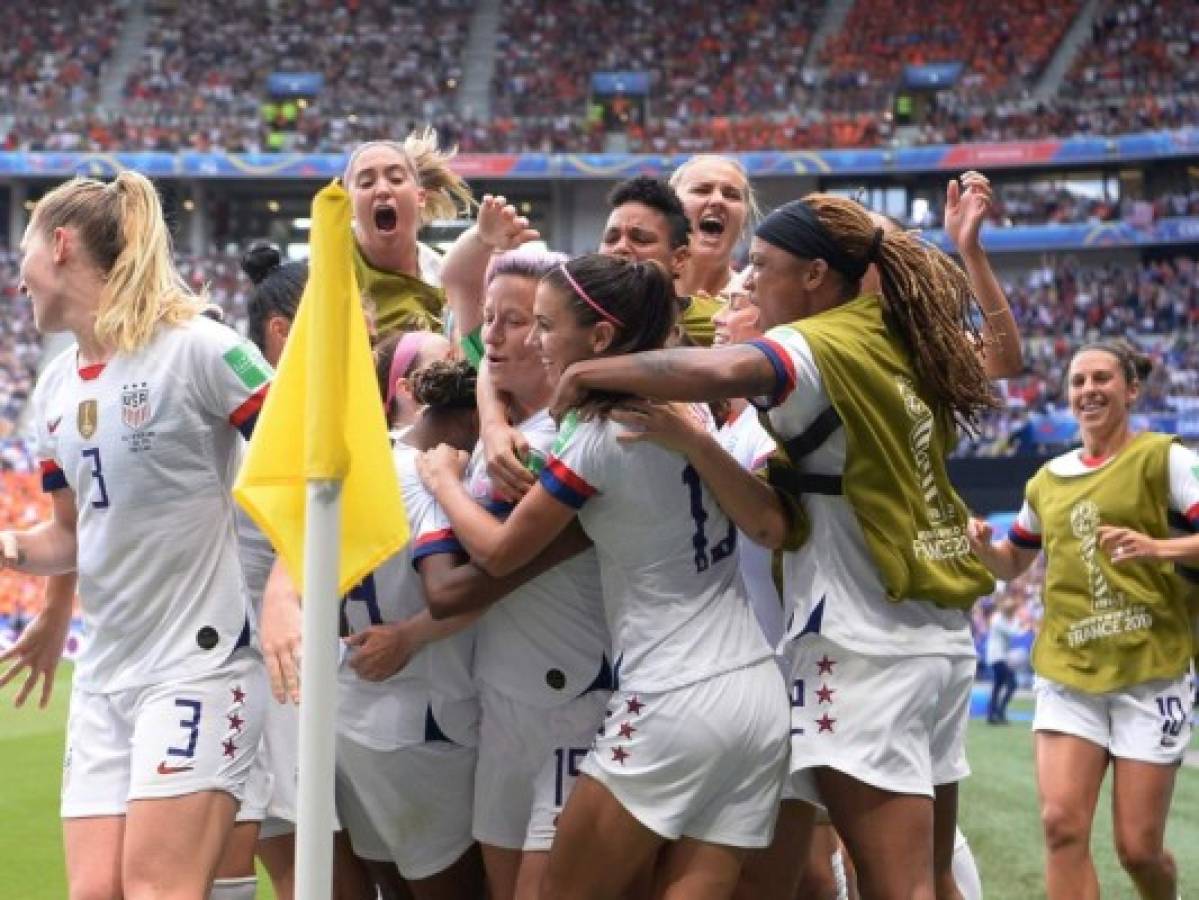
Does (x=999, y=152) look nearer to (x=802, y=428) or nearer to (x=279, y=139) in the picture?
(x=279, y=139)

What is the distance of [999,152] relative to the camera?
41.7 m

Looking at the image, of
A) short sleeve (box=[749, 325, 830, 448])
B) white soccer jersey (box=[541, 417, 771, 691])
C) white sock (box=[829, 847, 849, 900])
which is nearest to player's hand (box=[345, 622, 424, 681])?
white soccer jersey (box=[541, 417, 771, 691])

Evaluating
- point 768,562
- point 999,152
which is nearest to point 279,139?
point 999,152

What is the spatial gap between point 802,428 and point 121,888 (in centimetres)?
186

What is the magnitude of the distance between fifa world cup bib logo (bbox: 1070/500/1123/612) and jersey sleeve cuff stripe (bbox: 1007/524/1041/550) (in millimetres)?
227

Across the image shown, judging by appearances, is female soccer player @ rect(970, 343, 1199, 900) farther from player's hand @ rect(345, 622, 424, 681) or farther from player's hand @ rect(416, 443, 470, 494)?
player's hand @ rect(345, 622, 424, 681)

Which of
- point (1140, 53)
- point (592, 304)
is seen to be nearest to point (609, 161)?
point (1140, 53)

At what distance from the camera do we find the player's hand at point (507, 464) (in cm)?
423

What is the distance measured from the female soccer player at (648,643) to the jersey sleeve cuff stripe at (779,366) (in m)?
0.32

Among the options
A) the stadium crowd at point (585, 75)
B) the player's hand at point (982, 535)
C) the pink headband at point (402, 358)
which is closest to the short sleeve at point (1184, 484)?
the player's hand at point (982, 535)

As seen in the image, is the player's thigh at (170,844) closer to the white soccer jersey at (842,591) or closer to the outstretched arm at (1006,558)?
the white soccer jersey at (842,591)

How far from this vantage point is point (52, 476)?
4656mm

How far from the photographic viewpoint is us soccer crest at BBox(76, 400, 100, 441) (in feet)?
14.3

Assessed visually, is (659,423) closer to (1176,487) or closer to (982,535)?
(982,535)
